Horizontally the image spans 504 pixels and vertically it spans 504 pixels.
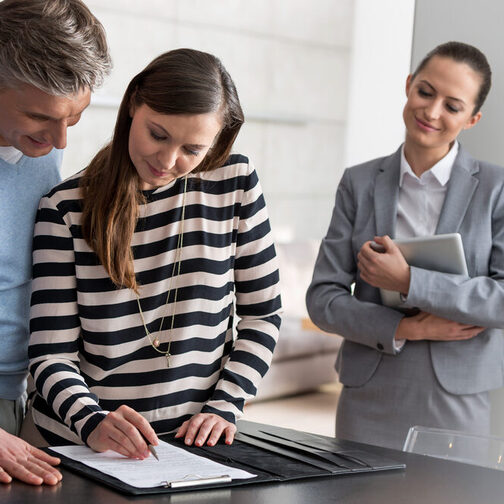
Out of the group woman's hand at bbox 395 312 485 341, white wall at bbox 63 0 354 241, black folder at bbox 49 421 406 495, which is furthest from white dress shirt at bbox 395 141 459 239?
white wall at bbox 63 0 354 241

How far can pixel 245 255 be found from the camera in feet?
6.31

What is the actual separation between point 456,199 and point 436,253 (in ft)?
0.62

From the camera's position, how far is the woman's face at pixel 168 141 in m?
1.69

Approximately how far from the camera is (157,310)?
6.02 ft

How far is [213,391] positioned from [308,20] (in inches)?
218

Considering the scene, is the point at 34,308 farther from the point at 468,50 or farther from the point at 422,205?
the point at 468,50

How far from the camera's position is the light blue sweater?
185 cm

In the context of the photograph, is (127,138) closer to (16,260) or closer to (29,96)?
(29,96)

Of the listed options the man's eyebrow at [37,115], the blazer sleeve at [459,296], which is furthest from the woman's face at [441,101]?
the man's eyebrow at [37,115]

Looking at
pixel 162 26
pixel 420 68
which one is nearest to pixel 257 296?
pixel 420 68

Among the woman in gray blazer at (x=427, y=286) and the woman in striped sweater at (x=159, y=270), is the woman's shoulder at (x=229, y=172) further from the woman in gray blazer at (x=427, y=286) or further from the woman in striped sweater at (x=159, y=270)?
the woman in gray blazer at (x=427, y=286)

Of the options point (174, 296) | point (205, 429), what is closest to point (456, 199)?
point (174, 296)

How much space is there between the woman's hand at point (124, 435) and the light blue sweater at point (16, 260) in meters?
0.37

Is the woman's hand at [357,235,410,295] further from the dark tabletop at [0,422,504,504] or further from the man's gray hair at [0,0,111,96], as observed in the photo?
the man's gray hair at [0,0,111,96]
